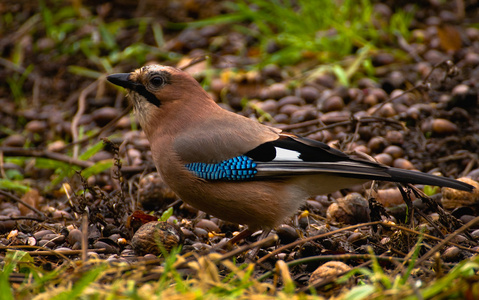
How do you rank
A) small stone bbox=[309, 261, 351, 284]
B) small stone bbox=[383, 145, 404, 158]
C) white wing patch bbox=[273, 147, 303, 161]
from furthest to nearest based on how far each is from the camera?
small stone bbox=[383, 145, 404, 158] < white wing patch bbox=[273, 147, 303, 161] < small stone bbox=[309, 261, 351, 284]

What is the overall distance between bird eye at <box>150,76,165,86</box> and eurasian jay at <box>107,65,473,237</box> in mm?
286

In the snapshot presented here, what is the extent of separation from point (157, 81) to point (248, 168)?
0.97m

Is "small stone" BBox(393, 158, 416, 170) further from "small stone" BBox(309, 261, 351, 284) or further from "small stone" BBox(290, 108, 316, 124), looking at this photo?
"small stone" BBox(309, 261, 351, 284)

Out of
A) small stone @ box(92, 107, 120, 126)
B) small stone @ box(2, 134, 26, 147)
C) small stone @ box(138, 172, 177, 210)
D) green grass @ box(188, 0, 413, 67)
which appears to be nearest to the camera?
small stone @ box(138, 172, 177, 210)

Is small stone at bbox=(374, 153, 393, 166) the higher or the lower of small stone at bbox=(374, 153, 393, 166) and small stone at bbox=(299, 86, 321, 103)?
the lower

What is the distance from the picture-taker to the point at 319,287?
261 cm

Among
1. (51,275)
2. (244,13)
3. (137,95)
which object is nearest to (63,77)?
(244,13)

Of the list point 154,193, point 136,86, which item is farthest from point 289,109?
point 136,86

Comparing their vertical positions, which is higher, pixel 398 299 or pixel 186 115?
pixel 186 115

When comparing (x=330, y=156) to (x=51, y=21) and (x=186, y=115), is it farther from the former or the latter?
(x=51, y=21)

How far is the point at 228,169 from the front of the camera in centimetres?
350

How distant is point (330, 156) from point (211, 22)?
404 cm

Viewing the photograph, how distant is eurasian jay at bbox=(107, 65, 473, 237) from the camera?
3469 millimetres

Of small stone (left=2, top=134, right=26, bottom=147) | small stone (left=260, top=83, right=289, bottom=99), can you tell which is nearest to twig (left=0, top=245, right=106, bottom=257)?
small stone (left=2, top=134, right=26, bottom=147)
